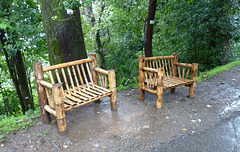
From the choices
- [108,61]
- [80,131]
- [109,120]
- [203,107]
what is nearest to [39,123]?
[80,131]

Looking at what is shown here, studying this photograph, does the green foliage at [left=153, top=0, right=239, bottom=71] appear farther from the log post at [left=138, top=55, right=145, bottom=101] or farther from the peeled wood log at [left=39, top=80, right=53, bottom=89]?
the peeled wood log at [left=39, top=80, right=53, bottom=89]

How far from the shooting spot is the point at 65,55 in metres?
3.93

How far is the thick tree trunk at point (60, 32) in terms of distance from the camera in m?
3.80

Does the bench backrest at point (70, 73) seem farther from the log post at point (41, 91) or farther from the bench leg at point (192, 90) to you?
the bench leg at point (192, 90)

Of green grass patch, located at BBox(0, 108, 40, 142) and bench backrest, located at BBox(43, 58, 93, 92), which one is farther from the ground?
bench backrest, located at BBox(43, 58, 93, 92)

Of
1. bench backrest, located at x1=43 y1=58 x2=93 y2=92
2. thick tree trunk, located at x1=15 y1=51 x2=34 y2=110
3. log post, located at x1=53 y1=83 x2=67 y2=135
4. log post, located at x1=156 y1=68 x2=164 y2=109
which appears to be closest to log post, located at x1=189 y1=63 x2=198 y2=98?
log post, located at x1=156 y1=68 x2=164 y2=109

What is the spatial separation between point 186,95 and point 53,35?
3502 millimetres

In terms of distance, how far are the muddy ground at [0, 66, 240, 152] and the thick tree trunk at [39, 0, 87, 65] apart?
50.3 inches

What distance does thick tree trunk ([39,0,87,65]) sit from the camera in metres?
3.80

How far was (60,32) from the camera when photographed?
3832mm

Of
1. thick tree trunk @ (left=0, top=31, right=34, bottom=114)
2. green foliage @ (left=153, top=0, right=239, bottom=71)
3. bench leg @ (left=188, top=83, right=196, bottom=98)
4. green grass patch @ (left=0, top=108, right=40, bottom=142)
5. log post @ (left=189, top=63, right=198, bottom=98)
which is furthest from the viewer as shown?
green foliage @ (left=153, top=0, right=239, bottom=71)

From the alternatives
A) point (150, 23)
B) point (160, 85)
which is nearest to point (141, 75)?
point (160, 85)

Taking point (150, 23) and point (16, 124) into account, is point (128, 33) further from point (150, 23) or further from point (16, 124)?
point (16, 124)

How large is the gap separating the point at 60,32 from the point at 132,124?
2426mm
